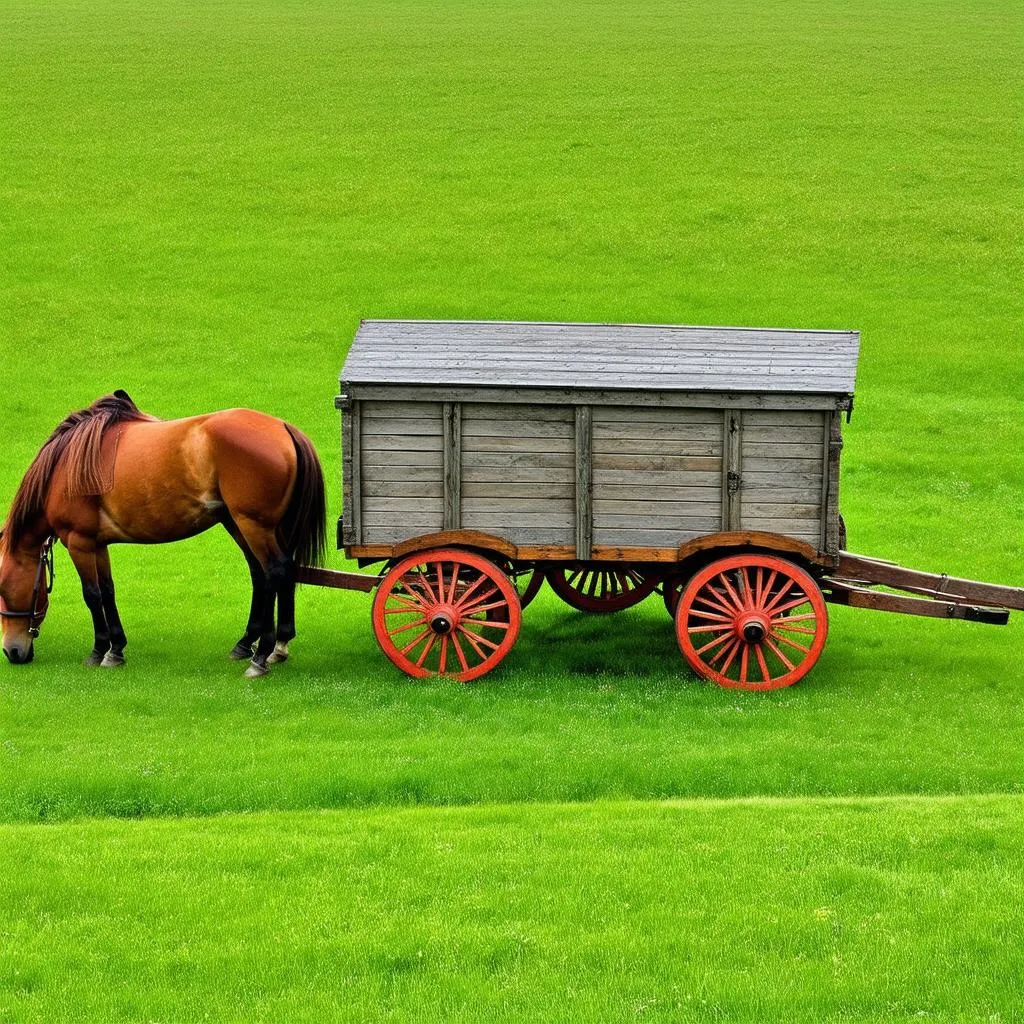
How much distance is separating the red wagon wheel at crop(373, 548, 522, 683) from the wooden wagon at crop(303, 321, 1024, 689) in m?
0.02

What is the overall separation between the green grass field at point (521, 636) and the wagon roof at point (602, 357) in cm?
283

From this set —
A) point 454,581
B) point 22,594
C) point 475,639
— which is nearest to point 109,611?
point 22,594

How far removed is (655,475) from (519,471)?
123cm

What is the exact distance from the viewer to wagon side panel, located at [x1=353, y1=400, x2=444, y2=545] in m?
13.8

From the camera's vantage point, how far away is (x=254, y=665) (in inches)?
582

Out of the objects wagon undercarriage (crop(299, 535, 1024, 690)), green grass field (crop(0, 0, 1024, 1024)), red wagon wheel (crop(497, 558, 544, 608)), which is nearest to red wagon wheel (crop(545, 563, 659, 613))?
red wagon wheel (crop(497, 558, 544, 608))

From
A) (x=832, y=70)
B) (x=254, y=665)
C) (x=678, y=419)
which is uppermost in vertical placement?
(x=832, y=70)

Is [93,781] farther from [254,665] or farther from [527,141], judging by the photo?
[527,141]

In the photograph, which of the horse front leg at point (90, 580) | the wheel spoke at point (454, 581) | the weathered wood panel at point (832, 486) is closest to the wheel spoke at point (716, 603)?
the weathered wood panel at point (832, 486)

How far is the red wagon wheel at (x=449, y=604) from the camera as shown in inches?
552

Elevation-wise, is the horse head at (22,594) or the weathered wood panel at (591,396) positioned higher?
the weathered wood panel at (591,396)

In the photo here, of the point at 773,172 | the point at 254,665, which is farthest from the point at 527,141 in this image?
the point at 254,665

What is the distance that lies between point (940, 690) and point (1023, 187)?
83.3 feet

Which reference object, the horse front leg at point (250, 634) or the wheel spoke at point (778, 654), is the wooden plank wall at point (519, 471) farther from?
the horse front leg at point (250, 634)
